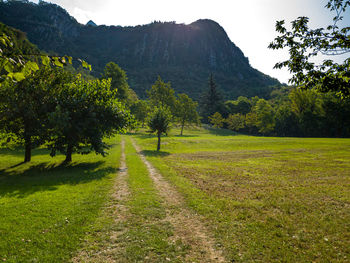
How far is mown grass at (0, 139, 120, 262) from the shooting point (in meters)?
5.93

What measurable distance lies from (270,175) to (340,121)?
7235 cm

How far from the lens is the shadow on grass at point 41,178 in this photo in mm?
11867

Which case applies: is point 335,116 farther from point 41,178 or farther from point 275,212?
point 41,178

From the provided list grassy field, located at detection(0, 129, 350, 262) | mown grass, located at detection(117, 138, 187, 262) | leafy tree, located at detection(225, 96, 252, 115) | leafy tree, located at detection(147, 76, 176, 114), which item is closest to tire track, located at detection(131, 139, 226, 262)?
grassy field, located at detection(0, 129, 350, 262)

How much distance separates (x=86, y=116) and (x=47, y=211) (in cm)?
1206

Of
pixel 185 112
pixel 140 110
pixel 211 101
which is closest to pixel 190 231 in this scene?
pixel 185 112

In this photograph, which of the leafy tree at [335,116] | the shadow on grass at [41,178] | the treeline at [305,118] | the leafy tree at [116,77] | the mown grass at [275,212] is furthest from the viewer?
the treeline at [305,118]

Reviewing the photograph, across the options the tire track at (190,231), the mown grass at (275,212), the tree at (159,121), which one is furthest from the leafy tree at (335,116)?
the tire track at (190,231)

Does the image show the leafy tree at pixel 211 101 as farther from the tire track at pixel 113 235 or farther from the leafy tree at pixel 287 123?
the tire track at pixel 113 235

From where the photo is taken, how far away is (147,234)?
277 inches

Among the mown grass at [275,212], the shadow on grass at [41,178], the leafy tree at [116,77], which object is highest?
the leafy tree at [116,77]

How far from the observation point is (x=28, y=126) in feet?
61.4

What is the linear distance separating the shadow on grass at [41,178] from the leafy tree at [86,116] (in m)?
2.09

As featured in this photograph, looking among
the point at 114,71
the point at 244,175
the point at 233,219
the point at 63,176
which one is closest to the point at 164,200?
the point at 233,219
